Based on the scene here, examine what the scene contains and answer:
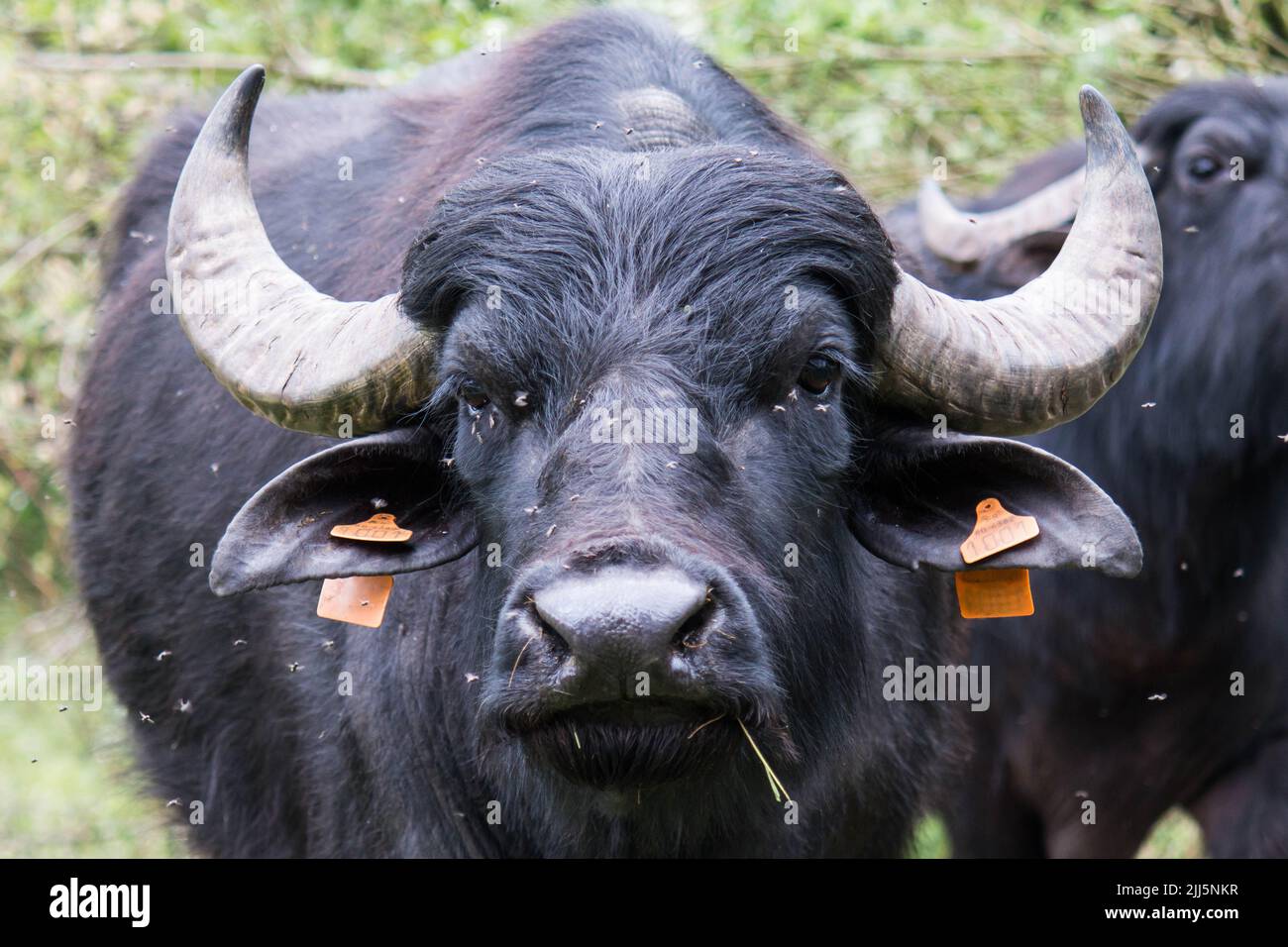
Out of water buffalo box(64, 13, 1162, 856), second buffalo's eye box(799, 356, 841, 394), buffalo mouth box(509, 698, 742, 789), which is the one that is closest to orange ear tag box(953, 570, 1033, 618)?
water buffalo box(64, 13, 1162, 856)

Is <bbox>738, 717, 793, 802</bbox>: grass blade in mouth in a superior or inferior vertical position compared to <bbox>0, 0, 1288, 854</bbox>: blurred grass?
superior

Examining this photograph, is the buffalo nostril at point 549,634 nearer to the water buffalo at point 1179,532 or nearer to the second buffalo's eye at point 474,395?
the second buffalo's eye at point 474,395

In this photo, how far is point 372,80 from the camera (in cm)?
841

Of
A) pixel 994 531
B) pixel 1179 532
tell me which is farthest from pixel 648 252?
pixel 1179 532

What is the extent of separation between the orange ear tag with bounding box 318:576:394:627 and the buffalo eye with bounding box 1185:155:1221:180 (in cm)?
400

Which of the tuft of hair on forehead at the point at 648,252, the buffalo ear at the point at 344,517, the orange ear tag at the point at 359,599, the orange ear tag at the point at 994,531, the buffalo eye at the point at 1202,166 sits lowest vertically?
the orange ear tag at the point at 359,599

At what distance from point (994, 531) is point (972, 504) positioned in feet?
0.65

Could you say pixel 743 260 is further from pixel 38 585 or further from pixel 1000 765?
pixel 38 585

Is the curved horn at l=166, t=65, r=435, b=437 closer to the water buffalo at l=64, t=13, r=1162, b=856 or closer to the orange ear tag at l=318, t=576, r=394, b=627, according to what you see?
the water buffalo at l=64, t=13, r=1162, b=856

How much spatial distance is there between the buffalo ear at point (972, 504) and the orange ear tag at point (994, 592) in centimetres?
16

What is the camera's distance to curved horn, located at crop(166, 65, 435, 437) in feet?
13.5

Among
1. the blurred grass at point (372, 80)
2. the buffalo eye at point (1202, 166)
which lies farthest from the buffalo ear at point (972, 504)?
the blurred grass at point (372, 80)

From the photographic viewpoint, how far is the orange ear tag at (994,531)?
158 inches
